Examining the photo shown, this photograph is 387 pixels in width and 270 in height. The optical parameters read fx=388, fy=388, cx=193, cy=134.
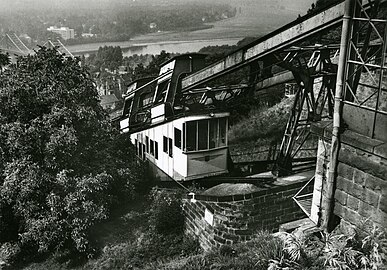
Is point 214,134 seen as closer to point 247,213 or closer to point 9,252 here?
point 247,213

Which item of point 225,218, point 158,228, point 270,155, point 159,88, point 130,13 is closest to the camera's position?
point 225,218

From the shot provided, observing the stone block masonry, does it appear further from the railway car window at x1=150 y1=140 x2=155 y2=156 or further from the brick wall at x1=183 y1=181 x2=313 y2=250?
the railway car window at x1=150 y1=140 x2=155 y2=156

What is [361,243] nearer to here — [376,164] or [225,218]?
[376,164]

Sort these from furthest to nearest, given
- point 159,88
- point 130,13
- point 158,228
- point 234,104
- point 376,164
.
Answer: point 130,13 < point 159,88 < point 234,104 < point 158,228 < point 376,164

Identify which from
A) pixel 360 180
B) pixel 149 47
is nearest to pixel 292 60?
pixel 360 180

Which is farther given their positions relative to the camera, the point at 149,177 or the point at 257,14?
the point at 257,14

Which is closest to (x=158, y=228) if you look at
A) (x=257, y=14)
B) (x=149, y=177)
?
(x=149, y=177)

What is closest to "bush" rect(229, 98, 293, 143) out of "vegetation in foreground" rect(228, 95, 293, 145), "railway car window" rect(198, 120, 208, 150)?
"vegetation in foreground" rect(228, 95, 293, 145)
